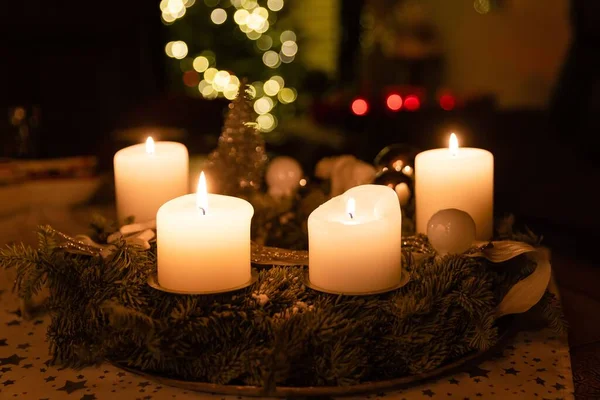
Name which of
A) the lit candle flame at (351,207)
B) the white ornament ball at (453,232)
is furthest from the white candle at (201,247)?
the white ornament ball at (453,232)

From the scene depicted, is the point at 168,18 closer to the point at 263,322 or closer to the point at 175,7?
the point at 175,7

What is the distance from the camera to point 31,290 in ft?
2.70

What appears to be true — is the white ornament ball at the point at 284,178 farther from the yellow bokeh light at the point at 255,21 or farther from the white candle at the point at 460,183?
the yellow bokeh light at the point at 255,21

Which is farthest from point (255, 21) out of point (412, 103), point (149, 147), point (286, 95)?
point (149, 147)

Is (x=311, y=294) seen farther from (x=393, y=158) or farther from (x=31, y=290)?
(x=393, y=158)

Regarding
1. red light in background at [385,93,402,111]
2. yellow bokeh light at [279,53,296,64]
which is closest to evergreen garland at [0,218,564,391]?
red light in background at [385,93,402,111]

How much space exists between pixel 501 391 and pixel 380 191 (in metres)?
0.25

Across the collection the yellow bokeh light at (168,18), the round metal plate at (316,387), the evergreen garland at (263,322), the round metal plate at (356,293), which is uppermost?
the yellow bokeh light at (168,18)

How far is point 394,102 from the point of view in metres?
2.59

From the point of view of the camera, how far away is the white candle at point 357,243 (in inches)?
31.0

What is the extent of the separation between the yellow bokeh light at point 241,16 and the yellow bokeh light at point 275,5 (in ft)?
0.59

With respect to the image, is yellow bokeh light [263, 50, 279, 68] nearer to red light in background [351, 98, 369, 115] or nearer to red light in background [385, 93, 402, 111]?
red light in background [351, 98, 369, 115]

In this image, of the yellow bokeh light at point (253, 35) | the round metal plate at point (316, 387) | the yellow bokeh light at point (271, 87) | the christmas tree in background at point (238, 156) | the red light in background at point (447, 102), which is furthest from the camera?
the yellow bokeh light at point (271, 87)

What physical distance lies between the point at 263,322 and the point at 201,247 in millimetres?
105
